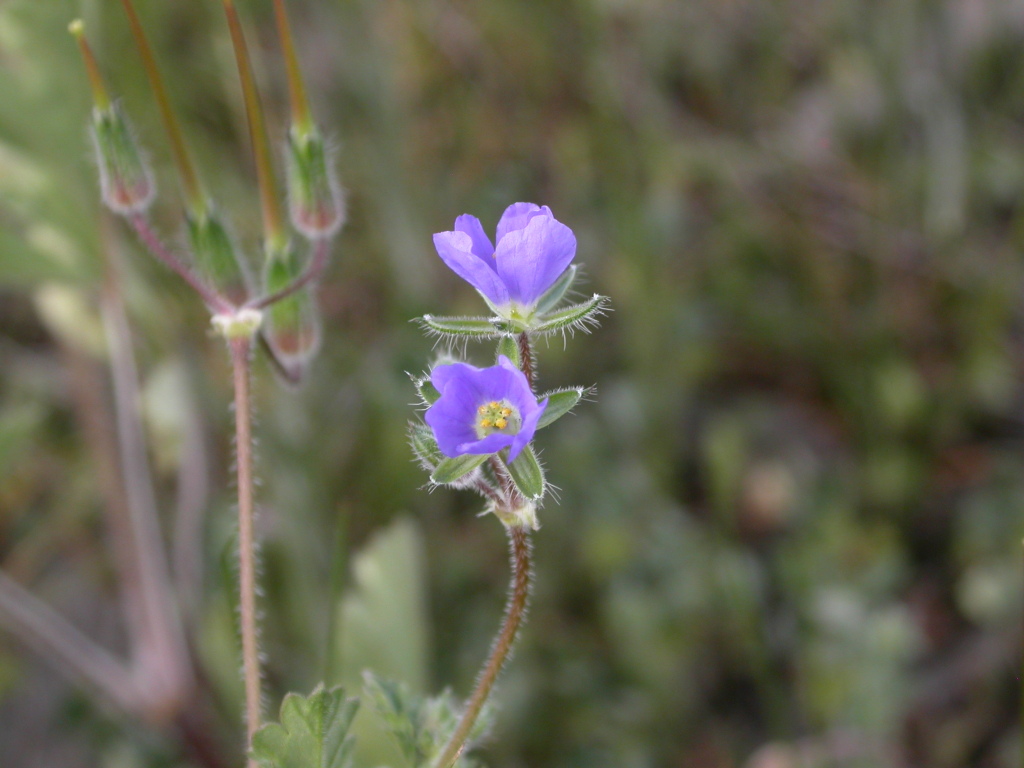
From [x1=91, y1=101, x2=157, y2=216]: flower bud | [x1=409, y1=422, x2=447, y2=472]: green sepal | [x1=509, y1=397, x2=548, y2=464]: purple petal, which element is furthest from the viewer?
[x1=91, y1=101, x2=157, y2=216]: flower bud

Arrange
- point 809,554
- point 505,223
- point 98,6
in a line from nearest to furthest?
1. point 505,223
2. point 98,6
3. point 809,554

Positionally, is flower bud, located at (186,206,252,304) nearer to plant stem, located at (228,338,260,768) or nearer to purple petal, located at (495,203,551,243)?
plant stem, located at (228,338,260,768)

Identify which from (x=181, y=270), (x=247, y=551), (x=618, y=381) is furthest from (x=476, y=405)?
(x=618, y=381)

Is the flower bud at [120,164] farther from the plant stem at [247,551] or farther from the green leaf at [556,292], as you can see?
the green leaf at [556,292]

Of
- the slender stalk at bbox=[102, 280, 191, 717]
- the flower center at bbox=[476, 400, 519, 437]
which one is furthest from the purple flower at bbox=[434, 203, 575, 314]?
the slender stalk at bbox=[102, 280, 191, 717]

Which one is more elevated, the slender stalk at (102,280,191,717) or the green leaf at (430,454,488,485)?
the slender stalk at (102,280,191,717)

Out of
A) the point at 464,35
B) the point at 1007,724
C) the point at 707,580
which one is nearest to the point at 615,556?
the point at 707,580

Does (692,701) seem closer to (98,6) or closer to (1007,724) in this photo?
(1007,724)
